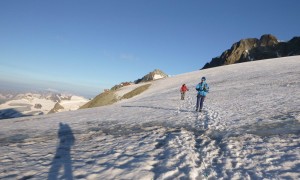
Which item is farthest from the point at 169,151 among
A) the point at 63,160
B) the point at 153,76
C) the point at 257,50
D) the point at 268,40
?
the point at 268,40

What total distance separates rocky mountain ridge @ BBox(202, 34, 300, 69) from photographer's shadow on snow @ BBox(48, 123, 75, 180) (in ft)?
384

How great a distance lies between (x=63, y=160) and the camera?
1018 centimetres

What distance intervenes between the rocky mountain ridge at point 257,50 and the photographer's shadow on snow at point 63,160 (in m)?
117

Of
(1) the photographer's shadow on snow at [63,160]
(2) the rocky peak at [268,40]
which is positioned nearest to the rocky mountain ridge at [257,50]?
(2) the rocky peak at [268,40]

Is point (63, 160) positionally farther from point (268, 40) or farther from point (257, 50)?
point (268, 40)

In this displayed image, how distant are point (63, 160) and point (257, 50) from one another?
13135 centimetres

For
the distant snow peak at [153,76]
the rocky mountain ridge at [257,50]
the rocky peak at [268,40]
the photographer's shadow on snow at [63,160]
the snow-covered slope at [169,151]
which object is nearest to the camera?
the snow-covered slope at [169,151]

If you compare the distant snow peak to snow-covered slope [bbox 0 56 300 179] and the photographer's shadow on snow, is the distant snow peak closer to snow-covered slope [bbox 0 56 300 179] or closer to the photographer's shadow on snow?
snow-covered slope [bbox 0 56 300 179]

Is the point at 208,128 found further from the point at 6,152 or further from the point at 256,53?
the point at 256,53

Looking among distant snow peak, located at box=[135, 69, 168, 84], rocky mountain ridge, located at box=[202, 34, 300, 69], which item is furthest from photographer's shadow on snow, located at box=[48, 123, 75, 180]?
distant snow peak, located at box=[135, 69, 168, 84]

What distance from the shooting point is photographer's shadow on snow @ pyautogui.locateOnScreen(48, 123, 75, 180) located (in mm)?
8523

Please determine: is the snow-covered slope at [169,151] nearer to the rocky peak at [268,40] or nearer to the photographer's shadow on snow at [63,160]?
the photographer's shadow on snow at [63,160]

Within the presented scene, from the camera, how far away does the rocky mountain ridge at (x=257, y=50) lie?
11908 centimetres

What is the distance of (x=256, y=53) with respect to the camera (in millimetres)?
126562
